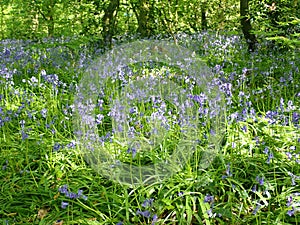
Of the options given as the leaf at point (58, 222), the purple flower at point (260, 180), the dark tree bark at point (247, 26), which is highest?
the dark tree bark at point (247, 26)

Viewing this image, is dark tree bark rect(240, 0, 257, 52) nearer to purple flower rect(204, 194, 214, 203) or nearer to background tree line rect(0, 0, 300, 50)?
background tree line rect(0, 0, 300, 50)

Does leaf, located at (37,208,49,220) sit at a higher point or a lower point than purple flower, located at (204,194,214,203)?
lower

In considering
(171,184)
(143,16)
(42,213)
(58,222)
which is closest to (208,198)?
(171,184)

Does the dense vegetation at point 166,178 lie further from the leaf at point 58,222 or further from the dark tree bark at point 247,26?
the dark tree bark at point 247,26

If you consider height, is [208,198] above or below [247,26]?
below

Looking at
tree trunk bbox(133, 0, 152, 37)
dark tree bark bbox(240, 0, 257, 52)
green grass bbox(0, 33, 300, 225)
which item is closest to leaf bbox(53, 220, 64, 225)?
green grass bbox(0, 33, 300, 225)

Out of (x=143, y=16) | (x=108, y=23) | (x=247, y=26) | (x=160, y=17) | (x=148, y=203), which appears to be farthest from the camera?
(x=143, y=16)

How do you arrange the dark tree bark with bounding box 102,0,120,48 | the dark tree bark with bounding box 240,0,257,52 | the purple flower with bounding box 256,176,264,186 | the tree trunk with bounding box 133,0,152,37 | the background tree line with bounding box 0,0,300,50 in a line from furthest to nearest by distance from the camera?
the tree trunk with bounding box 133,0,152,37 < the dark tree bark with bounding box 102,0,120,48 < the dark tree bark with bounding box 240,0,257,52 < the background tree line with bounding box 0,0,300,50 < the purple flower with bounding box 256,176,264,186

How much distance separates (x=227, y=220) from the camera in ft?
7.98

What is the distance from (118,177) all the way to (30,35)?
812cm

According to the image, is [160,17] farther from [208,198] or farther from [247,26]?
[208,198]

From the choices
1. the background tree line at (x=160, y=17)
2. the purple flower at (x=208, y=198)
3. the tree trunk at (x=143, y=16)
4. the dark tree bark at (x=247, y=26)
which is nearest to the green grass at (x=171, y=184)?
the purple flower at (x=208, y=198)

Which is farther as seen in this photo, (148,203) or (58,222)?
(58,222)

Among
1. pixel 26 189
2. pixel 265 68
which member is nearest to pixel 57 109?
pixel 26 189
